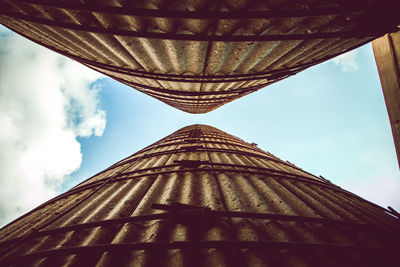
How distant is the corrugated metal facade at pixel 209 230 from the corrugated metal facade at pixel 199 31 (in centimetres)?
177

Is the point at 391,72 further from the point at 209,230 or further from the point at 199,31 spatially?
the point at 209,230

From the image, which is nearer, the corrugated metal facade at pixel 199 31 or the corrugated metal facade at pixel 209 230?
the corrugated metal facade at pixel 209 230

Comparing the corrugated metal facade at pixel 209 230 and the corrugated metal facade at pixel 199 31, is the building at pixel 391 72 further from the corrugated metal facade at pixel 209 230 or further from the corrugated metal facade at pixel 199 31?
the corrugated metal facade at pixel 209 230

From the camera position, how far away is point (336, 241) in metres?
1.86

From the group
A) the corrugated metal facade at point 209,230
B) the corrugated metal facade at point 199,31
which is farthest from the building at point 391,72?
the corrugated metal facade at point 209,230

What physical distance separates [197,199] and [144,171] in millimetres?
1355

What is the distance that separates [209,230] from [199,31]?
2.06 meters

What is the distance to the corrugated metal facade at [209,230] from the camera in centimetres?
160

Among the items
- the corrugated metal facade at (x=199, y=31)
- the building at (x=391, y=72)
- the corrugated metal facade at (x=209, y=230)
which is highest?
the corrugated metal facade at (x=199, y=31)

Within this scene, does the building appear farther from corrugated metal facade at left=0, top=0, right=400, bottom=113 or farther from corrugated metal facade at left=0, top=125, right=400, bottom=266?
corrugated metal facade at left=0, top=125, right=400, bottom=266

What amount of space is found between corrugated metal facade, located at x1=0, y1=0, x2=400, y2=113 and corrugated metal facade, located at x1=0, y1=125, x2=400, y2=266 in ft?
5.81

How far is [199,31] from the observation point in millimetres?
2096

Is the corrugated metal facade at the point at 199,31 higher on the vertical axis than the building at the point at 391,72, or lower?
higher

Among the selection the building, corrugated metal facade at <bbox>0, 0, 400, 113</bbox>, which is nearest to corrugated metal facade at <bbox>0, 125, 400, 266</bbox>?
the building
